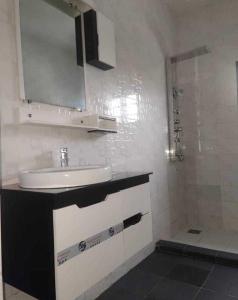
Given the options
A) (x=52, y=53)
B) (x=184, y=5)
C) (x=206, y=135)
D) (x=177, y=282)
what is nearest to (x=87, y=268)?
(x=177, y=282)

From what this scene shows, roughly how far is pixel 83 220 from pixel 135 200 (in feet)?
1.43

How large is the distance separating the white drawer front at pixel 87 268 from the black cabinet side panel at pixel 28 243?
4 cm

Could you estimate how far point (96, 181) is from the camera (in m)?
1.16

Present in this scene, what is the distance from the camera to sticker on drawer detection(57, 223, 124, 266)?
3.18ft

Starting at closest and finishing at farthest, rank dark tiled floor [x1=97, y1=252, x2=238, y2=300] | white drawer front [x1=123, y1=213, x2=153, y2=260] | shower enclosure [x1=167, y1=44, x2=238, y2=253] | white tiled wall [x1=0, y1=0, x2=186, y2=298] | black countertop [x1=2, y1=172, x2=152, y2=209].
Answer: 1. black countertop [x1=2, y1=172, x2=152, y2=209]
2. white tiled wall [x1=0, y1=0, x2=186, y2=298]
3. white drawer front [x1=123, y1=213, x2=153, y2=260]
4. dark tiled floor [x1=97, y1=252, x2=238, y2=300]
5. shower enclosure [x1=167, y1=44, x2=238, y2=253]

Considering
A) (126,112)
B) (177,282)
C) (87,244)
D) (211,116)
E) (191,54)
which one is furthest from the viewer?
(211,116)

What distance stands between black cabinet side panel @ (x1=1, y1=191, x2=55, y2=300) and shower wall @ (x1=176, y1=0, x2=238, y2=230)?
2249 millimetres

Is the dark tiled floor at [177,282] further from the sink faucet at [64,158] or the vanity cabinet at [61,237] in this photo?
the sink faucet at [64,158]

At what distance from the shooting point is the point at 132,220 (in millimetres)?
1427

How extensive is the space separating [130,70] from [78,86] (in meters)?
0.70

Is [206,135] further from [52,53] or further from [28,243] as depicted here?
[28,243]

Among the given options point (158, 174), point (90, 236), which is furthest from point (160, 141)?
point (90, 236)

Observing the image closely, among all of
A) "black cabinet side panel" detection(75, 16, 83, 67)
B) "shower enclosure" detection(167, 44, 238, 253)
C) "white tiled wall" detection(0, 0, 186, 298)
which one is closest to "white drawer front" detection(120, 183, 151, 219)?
"white tiled wall" detection(0, 0, 186, 298)

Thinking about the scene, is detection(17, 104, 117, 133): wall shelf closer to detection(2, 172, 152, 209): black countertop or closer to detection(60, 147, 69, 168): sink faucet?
detection(60, 147, 69, 168): sink faucet
